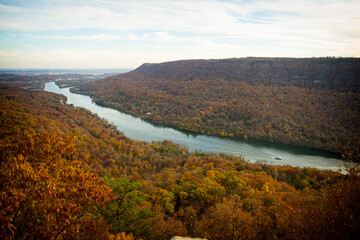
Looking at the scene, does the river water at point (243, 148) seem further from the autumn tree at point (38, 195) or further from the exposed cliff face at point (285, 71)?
the exposed cliff face at point (285, 71)

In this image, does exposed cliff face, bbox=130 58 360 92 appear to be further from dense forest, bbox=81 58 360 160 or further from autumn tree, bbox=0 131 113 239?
autumn tree, bbox=0 131 113 239

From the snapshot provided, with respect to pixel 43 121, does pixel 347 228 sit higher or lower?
higher

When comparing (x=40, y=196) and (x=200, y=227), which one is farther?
(x=200, y=227)

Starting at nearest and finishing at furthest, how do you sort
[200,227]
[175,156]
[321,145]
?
[200,227] → [175,156] → [321,145]

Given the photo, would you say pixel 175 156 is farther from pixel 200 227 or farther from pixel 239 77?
pixel 239 77

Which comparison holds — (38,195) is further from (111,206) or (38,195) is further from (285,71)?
(285,71)

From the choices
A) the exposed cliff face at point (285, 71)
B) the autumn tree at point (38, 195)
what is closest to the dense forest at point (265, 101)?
the exposed cliff face at point (285, 71)

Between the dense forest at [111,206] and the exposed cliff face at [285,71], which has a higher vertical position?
the exposed cliff face at [285,71]

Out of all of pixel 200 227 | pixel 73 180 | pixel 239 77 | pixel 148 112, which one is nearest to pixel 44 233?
pixel 73 180

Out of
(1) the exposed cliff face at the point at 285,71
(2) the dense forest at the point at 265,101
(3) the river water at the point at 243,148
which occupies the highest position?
(1) the exposed cliff face at the point at 285,71
